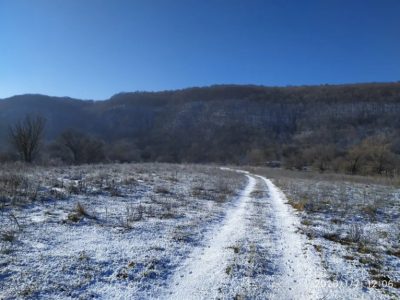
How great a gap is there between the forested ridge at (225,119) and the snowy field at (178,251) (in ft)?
201

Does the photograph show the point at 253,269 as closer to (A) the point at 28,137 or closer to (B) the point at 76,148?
(A) the point at 28,137

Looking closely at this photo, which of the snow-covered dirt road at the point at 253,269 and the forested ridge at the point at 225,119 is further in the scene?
the forested ridge at the point at 225,119

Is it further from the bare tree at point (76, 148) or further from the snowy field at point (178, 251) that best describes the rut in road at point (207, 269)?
the bare tree at point (76, 148)

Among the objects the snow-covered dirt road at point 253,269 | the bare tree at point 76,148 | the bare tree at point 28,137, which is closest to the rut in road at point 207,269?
the snow-covered dirt road at point 253,269

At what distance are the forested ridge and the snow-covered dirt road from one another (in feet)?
208

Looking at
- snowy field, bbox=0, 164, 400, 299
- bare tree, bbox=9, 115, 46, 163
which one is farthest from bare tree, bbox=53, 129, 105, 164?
snowy field, bbox=0, 164, 400, 299

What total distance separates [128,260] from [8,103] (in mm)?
120122

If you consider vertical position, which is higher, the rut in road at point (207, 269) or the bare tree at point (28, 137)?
the bare tree at point (28, 137)

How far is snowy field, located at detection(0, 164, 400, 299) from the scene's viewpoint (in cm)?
446

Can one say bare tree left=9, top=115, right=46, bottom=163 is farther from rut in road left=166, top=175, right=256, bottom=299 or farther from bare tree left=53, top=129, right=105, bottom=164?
rut in road left=166, top=175, right=256, bottom=299

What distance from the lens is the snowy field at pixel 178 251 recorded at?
446 cm

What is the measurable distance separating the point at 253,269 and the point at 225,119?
11011 centimetres

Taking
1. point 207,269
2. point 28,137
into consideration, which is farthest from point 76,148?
point 207,269

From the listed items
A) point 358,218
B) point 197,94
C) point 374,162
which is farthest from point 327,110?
point 358,218
